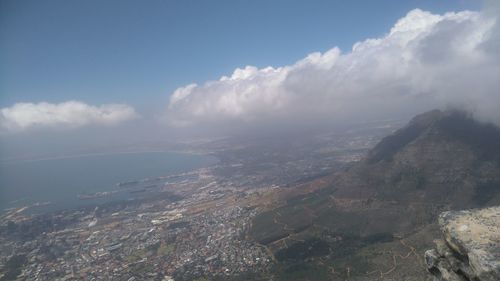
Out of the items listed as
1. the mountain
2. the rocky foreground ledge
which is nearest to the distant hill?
the mountain

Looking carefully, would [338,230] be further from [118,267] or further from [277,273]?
[118,267]

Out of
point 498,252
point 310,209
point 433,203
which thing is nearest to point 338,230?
point 310,209

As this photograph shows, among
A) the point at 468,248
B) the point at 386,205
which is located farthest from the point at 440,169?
the point at 468,248

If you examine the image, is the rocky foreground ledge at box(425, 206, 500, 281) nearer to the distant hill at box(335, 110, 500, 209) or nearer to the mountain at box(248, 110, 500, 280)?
the mountain at box(248, 110, 500, 280)

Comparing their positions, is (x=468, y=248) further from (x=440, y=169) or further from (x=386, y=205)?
(x=440, y=169)

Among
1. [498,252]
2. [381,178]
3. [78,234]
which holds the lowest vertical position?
[78,234]

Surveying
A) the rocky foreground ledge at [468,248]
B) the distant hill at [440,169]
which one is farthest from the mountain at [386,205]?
the rocky foreground ledge at [468,248]
